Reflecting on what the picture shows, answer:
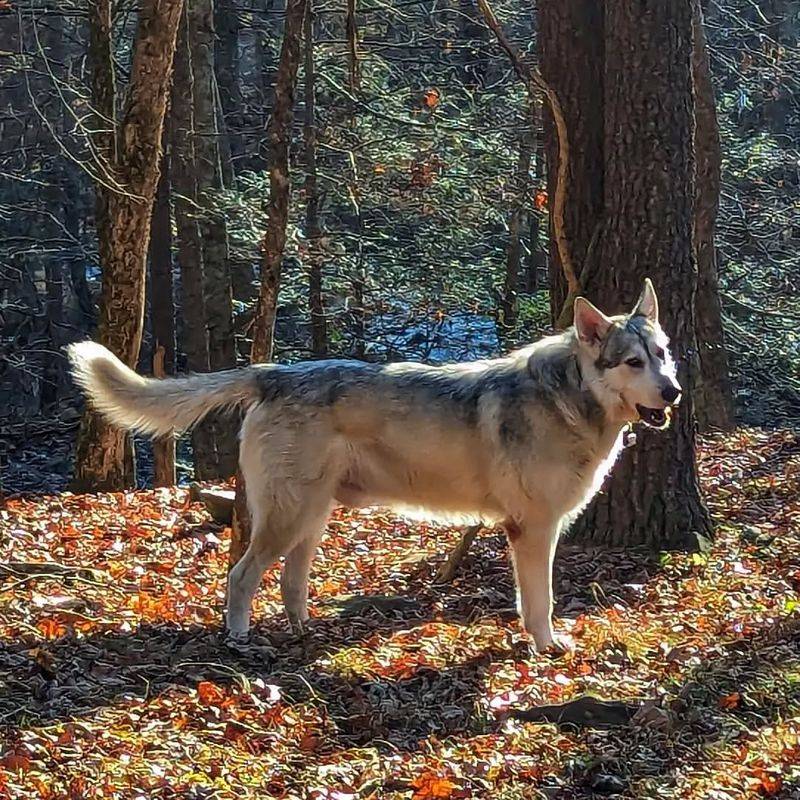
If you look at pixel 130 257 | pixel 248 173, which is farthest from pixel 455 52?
pixel 130 257

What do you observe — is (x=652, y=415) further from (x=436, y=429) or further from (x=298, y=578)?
(x=298, y=578)

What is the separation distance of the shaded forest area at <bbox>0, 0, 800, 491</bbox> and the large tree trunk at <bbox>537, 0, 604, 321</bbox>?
6.67 meters

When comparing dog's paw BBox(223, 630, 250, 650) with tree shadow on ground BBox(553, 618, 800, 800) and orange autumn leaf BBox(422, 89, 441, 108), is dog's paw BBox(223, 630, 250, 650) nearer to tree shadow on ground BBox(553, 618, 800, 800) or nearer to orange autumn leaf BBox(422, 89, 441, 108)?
tree shadow on ground BBox(553, 618, 800, 800)

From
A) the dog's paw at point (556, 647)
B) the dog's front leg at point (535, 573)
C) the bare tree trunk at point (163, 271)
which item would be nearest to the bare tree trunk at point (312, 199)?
the bare tree trunk at point (163, 271)

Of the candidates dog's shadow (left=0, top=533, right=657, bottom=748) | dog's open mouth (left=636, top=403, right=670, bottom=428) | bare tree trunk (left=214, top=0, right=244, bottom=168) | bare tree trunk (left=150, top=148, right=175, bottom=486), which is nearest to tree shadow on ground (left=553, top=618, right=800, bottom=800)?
dog's shadow (left=0, top=533, right=657, bottom=748)

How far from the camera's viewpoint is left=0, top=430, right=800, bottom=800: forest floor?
504 centimetres

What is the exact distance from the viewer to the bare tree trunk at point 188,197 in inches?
674

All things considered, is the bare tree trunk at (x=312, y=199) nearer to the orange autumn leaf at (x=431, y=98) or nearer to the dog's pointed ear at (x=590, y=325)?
the orange autumn leaf at (x=431, y=98)

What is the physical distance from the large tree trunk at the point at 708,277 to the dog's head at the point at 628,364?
29.5 feet

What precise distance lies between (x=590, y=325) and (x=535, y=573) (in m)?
1.68

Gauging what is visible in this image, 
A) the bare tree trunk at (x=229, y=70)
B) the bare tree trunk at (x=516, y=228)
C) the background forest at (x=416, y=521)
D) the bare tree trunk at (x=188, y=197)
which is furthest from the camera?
the bare tree trunk at (x=229, y=70)

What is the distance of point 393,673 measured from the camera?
6.62 meters

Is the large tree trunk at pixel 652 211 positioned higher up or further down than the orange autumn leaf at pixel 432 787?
higher up

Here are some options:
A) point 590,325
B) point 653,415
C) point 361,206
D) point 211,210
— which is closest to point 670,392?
point 653,415
